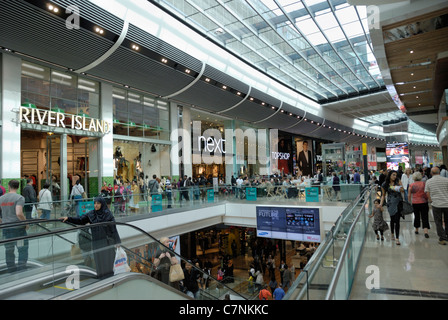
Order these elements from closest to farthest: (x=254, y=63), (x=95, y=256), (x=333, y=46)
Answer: (x=95, y=256) → (x=333, y=46) → (x=254, y=63)

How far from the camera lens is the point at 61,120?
13078mm

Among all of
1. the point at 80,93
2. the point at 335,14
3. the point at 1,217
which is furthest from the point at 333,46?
the point at 1,217

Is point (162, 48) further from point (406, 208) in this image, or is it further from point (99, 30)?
point (406, 208)

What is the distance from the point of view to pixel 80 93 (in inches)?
563

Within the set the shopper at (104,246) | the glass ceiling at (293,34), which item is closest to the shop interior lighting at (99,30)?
the glass ceiling at (293,34)

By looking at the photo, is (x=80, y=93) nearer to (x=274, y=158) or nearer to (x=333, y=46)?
(x=333, y=46)

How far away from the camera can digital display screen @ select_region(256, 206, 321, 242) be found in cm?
1220

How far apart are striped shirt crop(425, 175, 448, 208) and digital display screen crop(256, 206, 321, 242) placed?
6501 mm

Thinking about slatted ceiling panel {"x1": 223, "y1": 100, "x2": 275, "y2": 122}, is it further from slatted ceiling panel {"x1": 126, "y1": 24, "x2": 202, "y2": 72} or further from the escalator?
the escalator

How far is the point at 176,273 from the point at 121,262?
1059 mm

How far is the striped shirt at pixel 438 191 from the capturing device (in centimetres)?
541

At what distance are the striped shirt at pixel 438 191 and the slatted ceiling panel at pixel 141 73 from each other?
34.9 feet

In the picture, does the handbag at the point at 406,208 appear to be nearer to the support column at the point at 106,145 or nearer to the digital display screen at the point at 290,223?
the digital display screen at the point at 290,223
